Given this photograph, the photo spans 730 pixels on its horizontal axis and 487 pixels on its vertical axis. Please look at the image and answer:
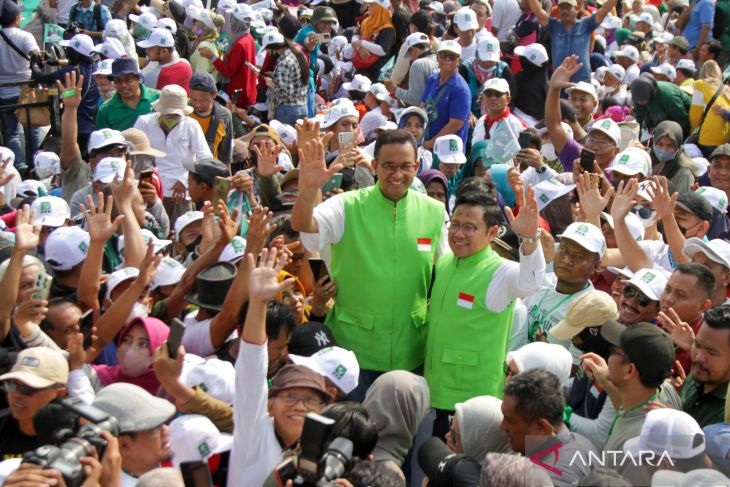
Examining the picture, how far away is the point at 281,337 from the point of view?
15.6 feet

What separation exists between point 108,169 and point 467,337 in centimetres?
295

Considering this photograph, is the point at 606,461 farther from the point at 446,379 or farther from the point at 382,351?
the point at 382,351

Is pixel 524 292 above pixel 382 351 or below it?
above

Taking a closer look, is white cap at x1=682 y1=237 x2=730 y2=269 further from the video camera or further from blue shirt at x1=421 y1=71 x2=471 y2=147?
blue shirt at x1=421 y1=71 x2=471 y2=147

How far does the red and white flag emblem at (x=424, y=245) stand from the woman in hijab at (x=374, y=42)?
7.85m

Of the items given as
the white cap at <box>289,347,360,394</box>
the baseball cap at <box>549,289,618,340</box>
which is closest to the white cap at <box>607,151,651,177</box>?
the baseball cap at <box>549,289,618,340</box>

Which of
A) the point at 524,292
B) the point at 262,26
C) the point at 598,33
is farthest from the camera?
the point at 598,33

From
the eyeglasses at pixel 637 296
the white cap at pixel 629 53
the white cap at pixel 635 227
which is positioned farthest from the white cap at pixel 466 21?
the eyeglasses at pixel 637 296

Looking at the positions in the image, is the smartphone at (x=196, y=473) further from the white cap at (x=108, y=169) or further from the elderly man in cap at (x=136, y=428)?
the white cap at (x=108, y=169)

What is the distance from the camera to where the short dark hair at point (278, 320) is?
15.5ft

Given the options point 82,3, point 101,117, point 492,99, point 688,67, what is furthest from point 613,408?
point 82,3

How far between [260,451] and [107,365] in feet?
4.67

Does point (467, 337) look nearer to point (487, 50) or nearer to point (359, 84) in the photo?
point (487, 50)

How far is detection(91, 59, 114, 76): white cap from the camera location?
952 cm
